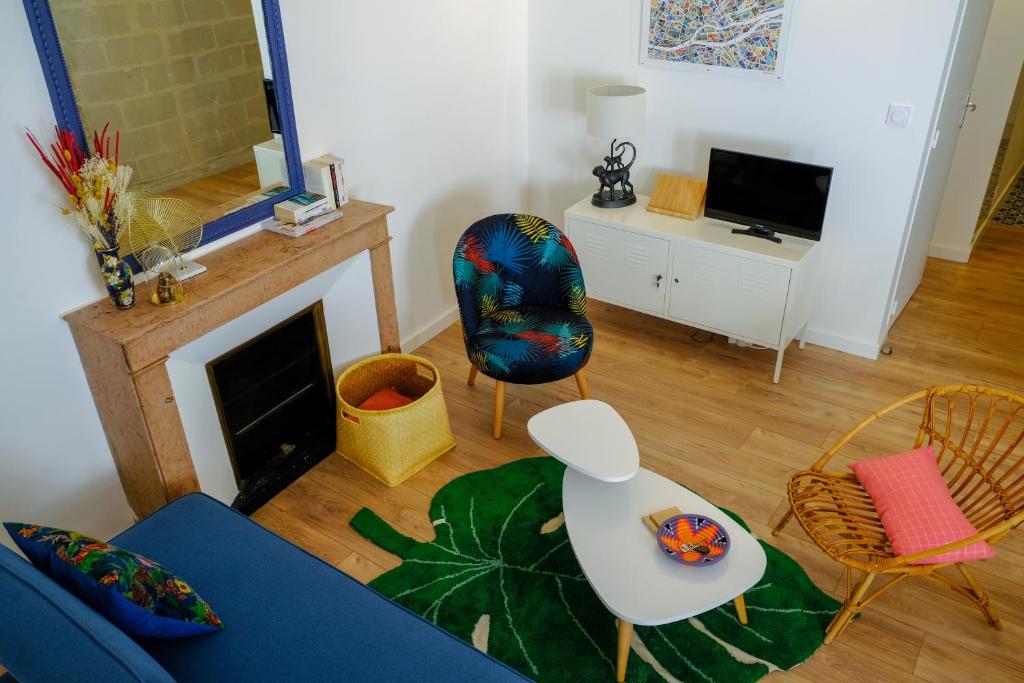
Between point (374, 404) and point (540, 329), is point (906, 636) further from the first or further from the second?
point (374, 404)

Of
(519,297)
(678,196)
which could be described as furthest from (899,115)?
(519,297)

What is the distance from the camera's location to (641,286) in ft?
13.0

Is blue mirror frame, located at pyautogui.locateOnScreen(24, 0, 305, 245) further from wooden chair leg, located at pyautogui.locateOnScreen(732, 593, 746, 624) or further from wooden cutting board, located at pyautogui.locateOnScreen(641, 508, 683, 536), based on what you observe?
wooden chair leg, located at pyautogui.locateOnScreen(732, 593, 746, 624)

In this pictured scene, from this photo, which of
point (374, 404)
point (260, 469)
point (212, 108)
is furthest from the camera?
point (374, 404)

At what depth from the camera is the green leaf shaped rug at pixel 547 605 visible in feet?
7.95

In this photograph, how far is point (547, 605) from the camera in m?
2.62

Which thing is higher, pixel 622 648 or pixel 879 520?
pixel 879 520

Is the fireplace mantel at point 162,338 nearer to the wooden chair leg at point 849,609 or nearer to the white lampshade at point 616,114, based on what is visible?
the white lampshade at point 616,114

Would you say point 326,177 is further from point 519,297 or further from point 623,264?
point 623,264

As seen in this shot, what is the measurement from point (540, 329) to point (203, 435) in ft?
4.46

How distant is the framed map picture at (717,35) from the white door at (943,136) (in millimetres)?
678

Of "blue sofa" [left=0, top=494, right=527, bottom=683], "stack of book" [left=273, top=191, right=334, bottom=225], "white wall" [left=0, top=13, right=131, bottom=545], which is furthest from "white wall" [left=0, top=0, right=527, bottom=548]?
"blue sofa" [left=0, top=494, right=527, bottom=683]

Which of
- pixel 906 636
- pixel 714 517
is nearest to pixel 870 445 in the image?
pixel 906 636

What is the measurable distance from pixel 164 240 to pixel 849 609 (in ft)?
7.98
